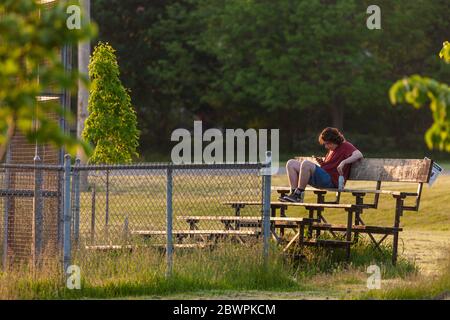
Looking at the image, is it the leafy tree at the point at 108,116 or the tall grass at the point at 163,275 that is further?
the leafy tree at the point at 108,116

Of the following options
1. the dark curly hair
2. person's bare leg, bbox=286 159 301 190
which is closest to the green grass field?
person's bare leg, bbox=286 159 301 190

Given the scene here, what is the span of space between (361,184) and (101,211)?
383 inches

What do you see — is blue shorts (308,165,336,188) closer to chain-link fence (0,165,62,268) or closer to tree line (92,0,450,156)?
chain-link fence (0,165,62,268)

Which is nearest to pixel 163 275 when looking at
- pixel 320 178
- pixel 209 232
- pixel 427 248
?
pixel 209 232

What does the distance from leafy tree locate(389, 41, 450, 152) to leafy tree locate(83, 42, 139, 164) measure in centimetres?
1202

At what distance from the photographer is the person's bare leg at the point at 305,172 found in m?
16.1

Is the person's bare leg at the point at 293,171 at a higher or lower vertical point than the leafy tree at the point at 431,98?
lower

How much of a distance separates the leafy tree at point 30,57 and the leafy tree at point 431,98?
1.93 m

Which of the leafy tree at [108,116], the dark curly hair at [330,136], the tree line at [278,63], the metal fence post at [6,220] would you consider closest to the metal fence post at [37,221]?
the metal fence post at [6,220]

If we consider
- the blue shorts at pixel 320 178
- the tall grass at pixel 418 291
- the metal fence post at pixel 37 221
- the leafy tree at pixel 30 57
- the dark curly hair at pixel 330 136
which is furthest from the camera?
the dark curly hair at pixel 330 136

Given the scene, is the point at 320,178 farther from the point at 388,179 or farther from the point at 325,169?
the point at 388,179

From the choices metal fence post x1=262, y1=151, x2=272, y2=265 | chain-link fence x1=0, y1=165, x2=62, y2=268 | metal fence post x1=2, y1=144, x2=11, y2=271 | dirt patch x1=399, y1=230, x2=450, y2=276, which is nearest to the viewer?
metal fence post x1=262, y1=151, x2=272, y2=265

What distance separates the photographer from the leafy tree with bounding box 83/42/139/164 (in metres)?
19.4

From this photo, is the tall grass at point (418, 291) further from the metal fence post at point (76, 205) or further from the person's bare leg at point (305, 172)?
the metal fence post at point (76, 205)
